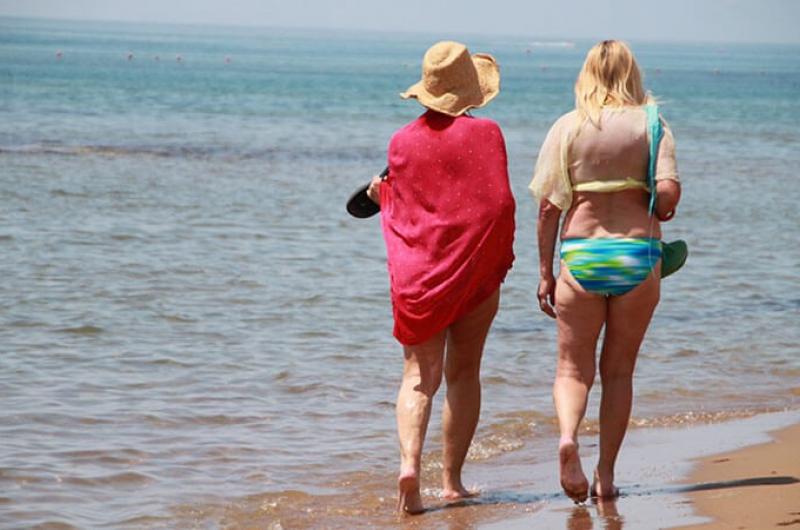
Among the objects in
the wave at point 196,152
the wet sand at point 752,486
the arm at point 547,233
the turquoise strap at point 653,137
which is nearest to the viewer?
the wet sand at point 752,486

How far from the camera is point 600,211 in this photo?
16.1ft

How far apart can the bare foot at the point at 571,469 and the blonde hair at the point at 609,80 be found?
1.17 meters

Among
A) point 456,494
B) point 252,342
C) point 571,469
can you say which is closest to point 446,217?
point 571,469

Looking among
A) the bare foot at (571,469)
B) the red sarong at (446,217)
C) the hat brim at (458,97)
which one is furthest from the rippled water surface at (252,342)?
the hat brim at (458,97)

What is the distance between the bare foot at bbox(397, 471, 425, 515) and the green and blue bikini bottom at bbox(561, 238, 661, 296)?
3.11 ft

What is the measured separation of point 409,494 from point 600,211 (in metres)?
1.26

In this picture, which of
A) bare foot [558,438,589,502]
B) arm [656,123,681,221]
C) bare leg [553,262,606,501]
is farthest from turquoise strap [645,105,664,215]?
bare foot [558,438,589,502]

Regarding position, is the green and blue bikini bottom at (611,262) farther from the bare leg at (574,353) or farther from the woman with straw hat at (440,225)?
the woman with straw hat at (440,225)

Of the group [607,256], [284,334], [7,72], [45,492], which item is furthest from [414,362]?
[7,72]

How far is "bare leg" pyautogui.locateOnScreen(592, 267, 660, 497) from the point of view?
16.3 feet

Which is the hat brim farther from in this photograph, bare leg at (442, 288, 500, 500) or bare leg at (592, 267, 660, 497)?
bare leg at (592, 267, 660, 497)

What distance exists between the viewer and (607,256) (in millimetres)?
4871

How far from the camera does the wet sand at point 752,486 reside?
457 centimetres

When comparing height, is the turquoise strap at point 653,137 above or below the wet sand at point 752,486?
above
